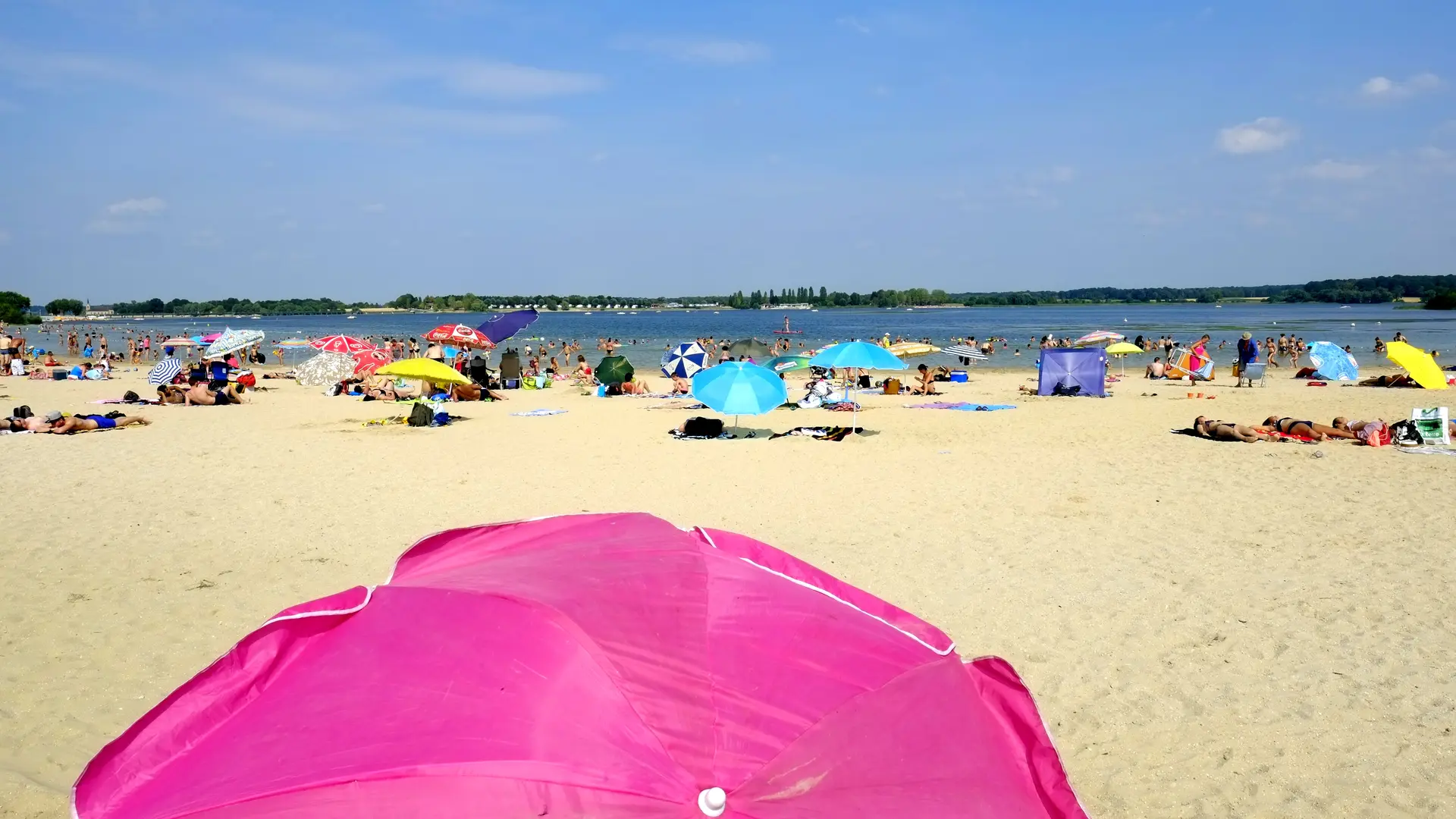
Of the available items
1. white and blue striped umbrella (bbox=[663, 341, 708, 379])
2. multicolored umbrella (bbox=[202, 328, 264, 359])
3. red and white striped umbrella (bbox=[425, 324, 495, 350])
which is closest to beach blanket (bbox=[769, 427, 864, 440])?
white and blue striped umbrella (bbox=[663, 341, 708, 379])

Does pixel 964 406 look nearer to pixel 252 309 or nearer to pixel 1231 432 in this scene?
pixel 1231 432

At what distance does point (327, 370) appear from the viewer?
82.1ft

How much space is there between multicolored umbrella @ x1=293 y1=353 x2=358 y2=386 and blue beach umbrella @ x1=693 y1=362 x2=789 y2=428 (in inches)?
→ 574

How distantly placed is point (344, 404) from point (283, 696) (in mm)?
19278

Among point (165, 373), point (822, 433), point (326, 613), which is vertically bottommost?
point (822, 433)

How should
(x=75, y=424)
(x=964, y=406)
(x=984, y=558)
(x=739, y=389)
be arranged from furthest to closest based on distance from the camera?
(x=964, y=406), (x=75, y=424), (x=739, y=389), (x=984, y=558)

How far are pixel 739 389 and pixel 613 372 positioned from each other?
9739mm

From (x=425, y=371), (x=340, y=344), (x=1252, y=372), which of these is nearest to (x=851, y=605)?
(x=425, y=371)

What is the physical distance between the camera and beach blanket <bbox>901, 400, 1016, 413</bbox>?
18672 millimetres

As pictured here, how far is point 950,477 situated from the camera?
A: 10922 millimetres

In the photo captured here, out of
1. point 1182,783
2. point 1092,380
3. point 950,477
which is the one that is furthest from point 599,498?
point 1092,380

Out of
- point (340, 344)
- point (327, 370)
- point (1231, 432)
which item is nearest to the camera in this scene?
point (1231, 432)

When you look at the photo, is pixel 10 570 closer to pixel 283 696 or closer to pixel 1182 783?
pixel 283 696

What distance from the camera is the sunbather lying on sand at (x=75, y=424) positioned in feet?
46.4
